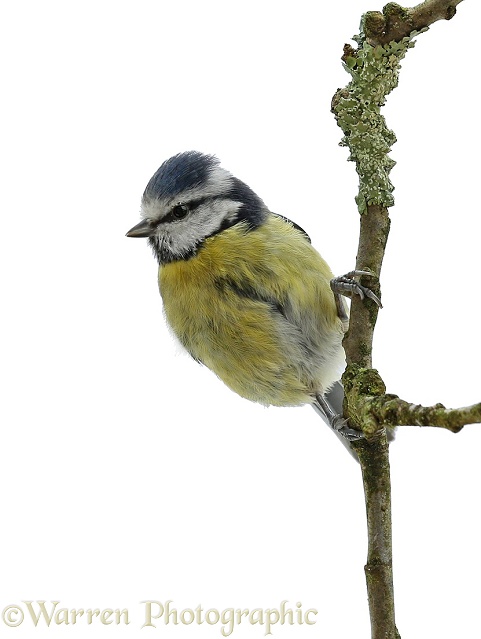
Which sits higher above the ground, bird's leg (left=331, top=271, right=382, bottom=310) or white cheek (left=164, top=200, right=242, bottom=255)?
white cheek (left=164, top=200, right=242, bottom=255)

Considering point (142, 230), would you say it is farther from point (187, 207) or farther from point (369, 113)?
point (369, 113)

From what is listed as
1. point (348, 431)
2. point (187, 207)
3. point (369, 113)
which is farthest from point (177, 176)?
point (348, 431)

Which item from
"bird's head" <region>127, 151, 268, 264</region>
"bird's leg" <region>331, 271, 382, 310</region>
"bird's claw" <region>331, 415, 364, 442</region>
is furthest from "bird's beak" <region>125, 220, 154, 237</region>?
"bird's claw" <region>331, 415, 364, 442</region>

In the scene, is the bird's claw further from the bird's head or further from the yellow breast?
the bird's head

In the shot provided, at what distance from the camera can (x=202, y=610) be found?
1676mm

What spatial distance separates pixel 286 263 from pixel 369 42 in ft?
1.82

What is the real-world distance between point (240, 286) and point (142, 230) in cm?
26

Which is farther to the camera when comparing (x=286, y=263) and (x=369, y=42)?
(x=286, y=263)

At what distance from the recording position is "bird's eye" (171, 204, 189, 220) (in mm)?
1675

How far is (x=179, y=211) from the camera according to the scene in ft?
5.52

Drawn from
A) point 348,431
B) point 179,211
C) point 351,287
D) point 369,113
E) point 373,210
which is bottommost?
point 348,431

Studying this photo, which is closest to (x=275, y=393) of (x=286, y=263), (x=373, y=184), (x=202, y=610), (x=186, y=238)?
(x=286, y=263)

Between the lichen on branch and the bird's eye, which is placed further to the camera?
the bird's eye

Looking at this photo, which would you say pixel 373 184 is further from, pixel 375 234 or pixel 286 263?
pixel 286 263
